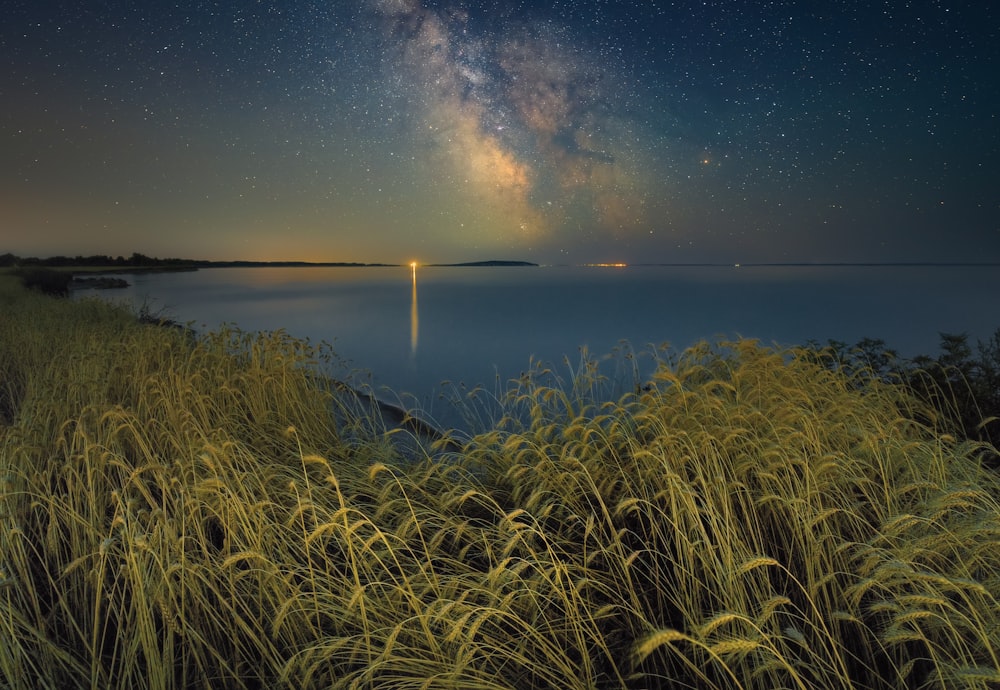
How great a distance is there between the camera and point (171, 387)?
5809 millimetres

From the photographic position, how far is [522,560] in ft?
7.97

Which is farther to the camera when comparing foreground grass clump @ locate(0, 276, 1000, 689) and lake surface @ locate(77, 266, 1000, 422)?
lake surface @ locate(77, 266, 1000, 422)

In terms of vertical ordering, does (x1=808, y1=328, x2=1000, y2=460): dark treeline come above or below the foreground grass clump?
above

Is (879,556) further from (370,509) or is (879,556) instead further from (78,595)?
(78,595)

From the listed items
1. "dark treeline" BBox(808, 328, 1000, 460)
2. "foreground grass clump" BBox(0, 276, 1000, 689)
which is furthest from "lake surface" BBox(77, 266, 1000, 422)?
"foreground grass clump" BBox(0, 276, 1000, 689)

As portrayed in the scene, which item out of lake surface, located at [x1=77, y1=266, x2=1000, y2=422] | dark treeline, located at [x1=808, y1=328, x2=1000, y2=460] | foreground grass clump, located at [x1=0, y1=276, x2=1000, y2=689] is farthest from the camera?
lake surface, located at [x1=77, y1=266, x2=1000, y2=422]

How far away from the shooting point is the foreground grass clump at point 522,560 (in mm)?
2285

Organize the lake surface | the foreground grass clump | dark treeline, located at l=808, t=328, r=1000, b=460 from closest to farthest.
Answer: the foreground grass clump < dark treeline, located at l=808, t=328, r=1000, b=460 < the lake surface

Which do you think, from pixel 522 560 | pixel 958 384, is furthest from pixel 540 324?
pixel 522 560

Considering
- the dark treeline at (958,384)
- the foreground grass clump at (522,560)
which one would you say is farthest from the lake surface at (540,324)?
the foreground grass clump at (522,560)

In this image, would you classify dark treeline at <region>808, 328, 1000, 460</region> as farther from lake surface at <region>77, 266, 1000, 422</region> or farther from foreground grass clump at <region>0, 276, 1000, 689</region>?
lake surface at <region>77, 266, 1000, 422</region>

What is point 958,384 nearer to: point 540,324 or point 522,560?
point 522,560

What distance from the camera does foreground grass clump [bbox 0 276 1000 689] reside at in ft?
7.50

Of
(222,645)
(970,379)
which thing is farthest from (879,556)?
(970,379)
